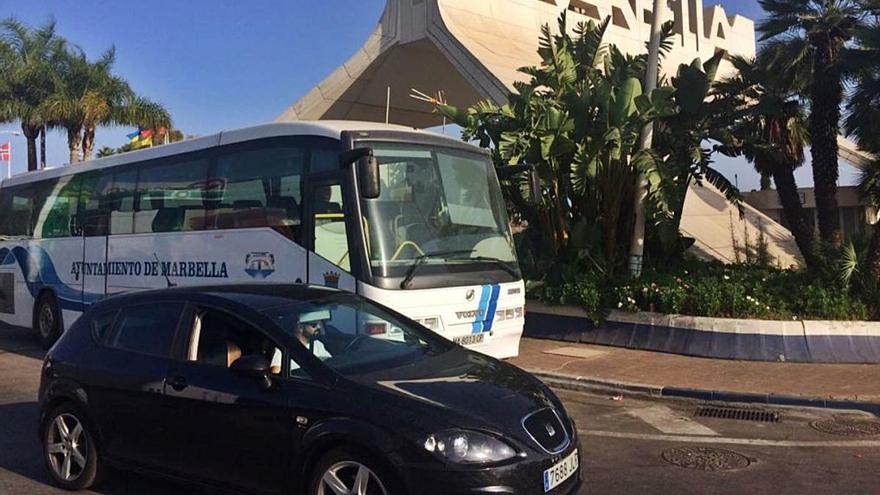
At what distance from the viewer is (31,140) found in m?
30.8

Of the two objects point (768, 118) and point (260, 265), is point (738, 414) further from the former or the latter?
point (768, 118)

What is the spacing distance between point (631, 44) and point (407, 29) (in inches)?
490

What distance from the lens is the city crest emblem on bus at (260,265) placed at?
29.8ft

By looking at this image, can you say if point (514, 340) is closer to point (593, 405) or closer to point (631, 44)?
point (593, 405)

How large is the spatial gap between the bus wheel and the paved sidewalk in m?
8.06

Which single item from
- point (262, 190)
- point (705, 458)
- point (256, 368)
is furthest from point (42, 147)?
point (705, 458)

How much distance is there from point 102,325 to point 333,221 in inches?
122

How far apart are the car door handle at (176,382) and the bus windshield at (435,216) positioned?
3127 mm

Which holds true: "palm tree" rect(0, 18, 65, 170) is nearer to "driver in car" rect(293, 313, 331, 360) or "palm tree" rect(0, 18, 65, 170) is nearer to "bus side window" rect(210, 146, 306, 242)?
"bus side window" rect(210, 146, 306, 242)

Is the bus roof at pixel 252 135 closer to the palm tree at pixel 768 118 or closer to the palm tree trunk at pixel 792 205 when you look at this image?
the palm tree at pixel 768 118

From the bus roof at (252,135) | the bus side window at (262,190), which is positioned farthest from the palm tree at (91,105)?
the bus side window at (262,190)

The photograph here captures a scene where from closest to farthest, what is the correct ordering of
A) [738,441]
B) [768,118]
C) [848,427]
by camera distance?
[738,441] < [848,427] < [768,118]

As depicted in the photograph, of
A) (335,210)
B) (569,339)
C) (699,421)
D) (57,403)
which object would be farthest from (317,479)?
(569,339)

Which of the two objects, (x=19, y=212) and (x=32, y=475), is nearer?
(x=32, y=475)
